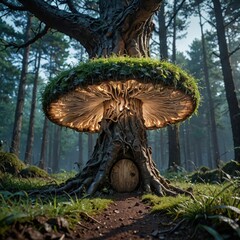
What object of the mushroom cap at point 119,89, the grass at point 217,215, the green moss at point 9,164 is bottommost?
the grass at point 217,215

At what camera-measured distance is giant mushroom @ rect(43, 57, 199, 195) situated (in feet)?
14.3

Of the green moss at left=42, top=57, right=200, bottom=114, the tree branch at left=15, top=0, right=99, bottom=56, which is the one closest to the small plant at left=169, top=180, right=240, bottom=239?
the green moss at left=42, top=57, right=200, bottom=114

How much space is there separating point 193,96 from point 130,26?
236 cm

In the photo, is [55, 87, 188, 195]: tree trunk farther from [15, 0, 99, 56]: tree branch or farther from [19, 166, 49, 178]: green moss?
[19, 166, 49, 178]: green moss

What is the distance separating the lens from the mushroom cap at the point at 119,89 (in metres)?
4.30

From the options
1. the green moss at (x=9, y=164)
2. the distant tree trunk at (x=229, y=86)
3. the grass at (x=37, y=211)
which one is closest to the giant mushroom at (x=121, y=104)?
the grass at (x=37, y=211)

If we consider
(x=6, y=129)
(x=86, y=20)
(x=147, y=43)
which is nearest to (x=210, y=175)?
(x=147, y=43)

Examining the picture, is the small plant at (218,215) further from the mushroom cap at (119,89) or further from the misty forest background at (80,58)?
the misty forest background at (80,58)

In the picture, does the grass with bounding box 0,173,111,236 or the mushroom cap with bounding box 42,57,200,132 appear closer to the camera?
the grass with bounding box 0,173,111,236

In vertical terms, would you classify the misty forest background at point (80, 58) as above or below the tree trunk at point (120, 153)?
above

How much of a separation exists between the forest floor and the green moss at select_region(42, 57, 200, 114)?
2176mm

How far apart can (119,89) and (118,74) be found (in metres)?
0.88

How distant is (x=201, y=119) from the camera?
42.9 m

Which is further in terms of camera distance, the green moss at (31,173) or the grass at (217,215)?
the green moss at (31,173)
